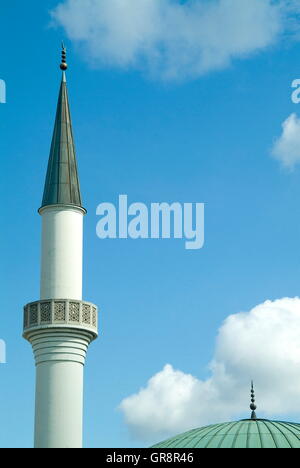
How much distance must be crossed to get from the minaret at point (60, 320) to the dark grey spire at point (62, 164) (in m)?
0.03

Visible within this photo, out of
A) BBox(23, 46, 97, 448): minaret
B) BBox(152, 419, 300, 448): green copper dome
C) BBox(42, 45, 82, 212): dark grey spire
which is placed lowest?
BBox(152, 419, 300, 448): green copper dome

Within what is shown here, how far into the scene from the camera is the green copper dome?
35.1 metres

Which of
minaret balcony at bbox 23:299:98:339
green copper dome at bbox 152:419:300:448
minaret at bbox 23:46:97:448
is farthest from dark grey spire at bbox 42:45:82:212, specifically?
green copper dome at bbox 152:419:300:448

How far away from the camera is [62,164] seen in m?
32.9

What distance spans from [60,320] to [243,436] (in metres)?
9.38

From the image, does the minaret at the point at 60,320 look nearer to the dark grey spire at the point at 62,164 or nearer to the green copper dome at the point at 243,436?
the dark grey spire at the point at 62,164

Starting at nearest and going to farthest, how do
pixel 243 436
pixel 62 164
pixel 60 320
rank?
pixel 60 320, pixel 62 164, pixel 243 436

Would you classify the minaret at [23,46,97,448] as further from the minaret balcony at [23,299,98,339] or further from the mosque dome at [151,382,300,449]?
the mosque dome at [151,382,300,449]

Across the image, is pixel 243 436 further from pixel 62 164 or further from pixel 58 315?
pixel 62 164

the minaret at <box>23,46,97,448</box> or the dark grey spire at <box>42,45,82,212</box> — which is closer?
the minaret at <box>23,46,97,448</box>

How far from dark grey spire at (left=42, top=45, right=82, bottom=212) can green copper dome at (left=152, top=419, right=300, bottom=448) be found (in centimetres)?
1039

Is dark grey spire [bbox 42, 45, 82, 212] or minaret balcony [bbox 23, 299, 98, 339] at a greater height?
dark grey spire [bbox 42, 45, 82, 212]

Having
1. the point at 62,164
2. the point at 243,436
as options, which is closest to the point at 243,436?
the point at 243,436
